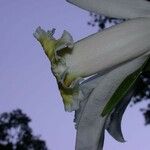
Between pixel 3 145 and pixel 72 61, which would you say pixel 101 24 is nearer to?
pixel 72 61

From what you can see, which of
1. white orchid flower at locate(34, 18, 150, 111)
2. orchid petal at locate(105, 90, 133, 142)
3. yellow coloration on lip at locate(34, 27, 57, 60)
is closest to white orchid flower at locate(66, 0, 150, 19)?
white orchid flower at locate(34, 18, 150, 111)

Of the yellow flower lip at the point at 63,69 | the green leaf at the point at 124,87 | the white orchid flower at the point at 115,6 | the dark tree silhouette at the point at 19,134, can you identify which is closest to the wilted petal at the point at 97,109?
the green leaf at the point at 124,87

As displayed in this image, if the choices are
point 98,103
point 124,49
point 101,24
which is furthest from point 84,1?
point 101,24

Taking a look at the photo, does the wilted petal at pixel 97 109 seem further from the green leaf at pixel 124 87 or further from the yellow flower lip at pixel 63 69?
the yellow flower lip at pixel 63 69

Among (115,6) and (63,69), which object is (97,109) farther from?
(115,6)

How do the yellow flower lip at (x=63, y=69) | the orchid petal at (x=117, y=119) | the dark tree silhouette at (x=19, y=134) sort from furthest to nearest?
the dark tree silhouette at (x=19, y=134) → the orchid petal at (x=117, y=119) → the yellow flower lip at (x=63, y=69)

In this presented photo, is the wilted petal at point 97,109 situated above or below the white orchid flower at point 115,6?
below
